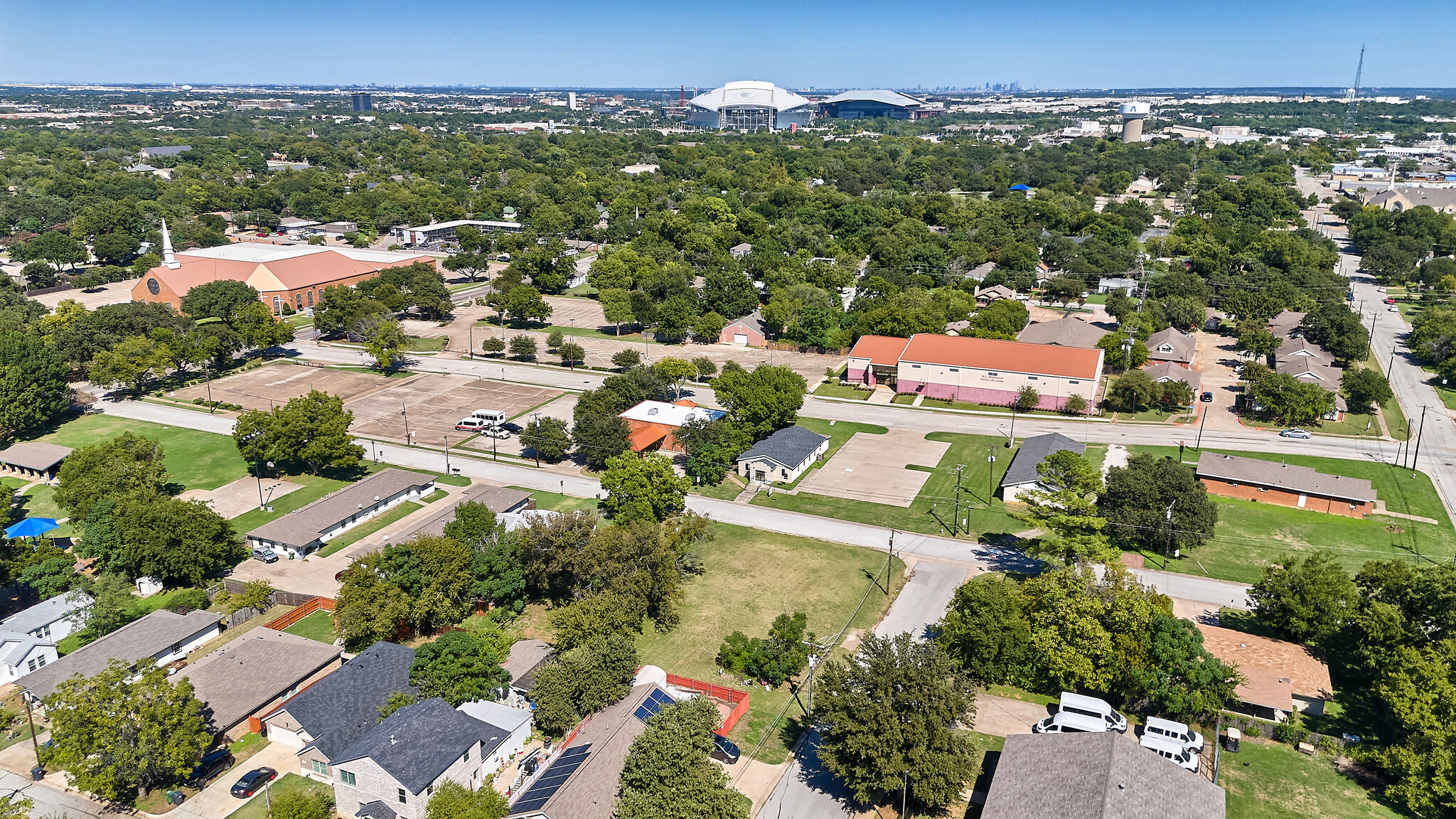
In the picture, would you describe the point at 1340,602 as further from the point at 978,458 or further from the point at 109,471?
the point at 109,471

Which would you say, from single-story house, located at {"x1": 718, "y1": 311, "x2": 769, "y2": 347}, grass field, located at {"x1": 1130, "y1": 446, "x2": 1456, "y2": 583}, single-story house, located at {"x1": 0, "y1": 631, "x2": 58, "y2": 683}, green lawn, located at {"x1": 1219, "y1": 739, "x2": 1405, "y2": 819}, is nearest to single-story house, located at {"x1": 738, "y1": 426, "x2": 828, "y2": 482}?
grass field, located at {"x1": 1130, "y1": 446, "x2": 1456, "y2": 583}

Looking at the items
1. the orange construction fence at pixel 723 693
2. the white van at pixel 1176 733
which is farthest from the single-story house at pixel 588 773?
the white van at pixel 1176 733

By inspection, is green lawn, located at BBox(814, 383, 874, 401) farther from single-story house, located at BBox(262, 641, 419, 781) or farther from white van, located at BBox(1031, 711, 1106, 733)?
single-story house, located at BBox(262, 641, 419, 781)

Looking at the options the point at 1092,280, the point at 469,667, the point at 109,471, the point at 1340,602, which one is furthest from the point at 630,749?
the point at 1092,280

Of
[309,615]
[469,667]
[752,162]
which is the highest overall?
[752,162]

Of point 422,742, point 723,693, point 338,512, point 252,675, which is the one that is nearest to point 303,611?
point 252,675
